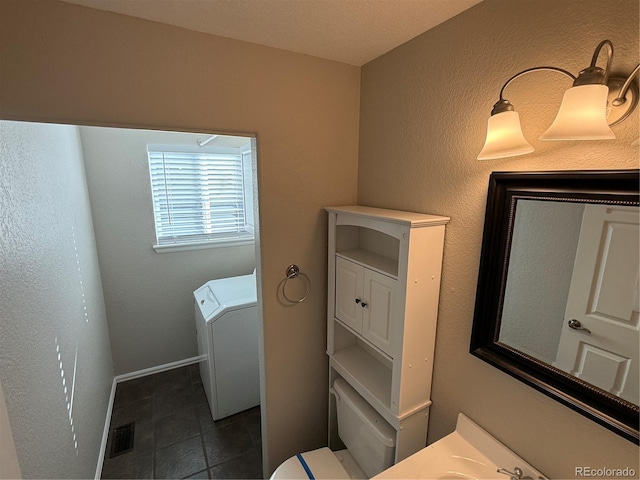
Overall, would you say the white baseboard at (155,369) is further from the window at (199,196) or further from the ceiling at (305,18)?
the ceiling at (305,18)

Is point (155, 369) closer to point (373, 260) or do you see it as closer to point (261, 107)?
point (373, 260)

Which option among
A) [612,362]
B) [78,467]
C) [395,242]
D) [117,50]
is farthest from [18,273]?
[612,362]

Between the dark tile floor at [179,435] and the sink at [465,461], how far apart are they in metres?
1.29

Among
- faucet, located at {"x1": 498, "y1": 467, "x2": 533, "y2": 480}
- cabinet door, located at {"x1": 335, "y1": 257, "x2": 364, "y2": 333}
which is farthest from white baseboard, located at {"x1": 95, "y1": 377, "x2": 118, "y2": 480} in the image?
faucet, located at {"x1": 498, "y1": 467, "x2": 533, "y2": 480}

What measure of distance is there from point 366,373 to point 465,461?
52cm

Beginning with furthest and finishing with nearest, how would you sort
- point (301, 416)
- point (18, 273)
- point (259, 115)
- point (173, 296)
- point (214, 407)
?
point (173, 296)
point (214, 407)
point (301, 416)
point (259, 115)
point (18, 273)

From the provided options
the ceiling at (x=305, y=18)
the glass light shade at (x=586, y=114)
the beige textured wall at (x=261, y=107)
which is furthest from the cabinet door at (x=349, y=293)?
the ceiling at (x=305, y=18)

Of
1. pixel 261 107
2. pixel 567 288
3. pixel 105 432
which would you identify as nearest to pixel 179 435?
pixel 105 432

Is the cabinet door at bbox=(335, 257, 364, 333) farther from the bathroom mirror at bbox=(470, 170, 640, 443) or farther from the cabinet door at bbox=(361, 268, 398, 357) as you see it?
the bathroom mirror at bbox=(470, 170, 640, 443)

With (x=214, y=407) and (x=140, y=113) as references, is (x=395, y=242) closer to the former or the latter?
(x=140, y=113)

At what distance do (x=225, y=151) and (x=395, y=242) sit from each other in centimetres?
206

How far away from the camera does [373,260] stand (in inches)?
55.9

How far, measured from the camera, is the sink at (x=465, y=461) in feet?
3.42

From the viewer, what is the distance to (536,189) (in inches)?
34.2
